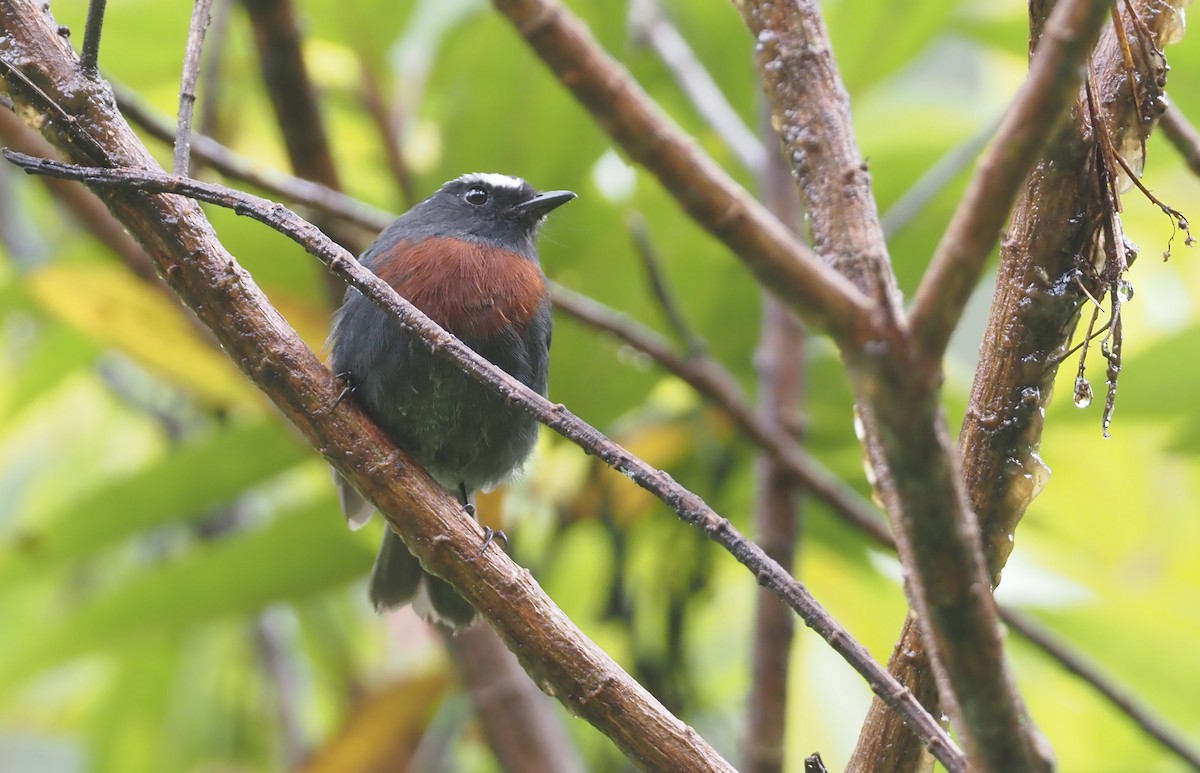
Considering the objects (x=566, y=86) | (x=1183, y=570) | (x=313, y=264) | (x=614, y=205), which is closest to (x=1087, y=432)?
(x=1183, y=570)

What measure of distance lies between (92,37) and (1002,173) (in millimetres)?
1184

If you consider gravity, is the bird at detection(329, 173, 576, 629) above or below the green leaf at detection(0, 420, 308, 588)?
above

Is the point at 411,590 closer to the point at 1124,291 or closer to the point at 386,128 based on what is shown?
the point at 386,128

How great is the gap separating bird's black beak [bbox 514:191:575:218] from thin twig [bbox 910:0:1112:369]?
251 centimetres

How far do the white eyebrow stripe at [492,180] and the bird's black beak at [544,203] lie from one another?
0.09 metres

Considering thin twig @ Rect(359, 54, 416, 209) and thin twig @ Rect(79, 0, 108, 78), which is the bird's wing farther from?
thin twig @ Rect(79, 0, 108, 78)

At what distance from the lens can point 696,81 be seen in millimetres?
3764

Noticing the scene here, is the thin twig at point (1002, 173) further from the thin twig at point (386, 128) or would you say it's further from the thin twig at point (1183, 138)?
the thin twig at point (386, 128)

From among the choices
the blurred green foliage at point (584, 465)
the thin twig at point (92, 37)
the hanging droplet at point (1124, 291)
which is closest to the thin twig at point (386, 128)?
the blurred green foliage at point (584, 465)

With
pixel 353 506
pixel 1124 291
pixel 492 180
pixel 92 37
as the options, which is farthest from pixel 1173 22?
pixel 492 180

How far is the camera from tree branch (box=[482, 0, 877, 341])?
0.98m

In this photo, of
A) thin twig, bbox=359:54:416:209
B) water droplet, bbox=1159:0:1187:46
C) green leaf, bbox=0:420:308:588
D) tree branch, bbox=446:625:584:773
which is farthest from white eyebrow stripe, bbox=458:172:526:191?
water droplet, bbox=1159:0:1187:46

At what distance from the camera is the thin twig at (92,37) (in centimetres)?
Result: 155

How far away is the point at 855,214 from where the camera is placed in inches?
51.3
